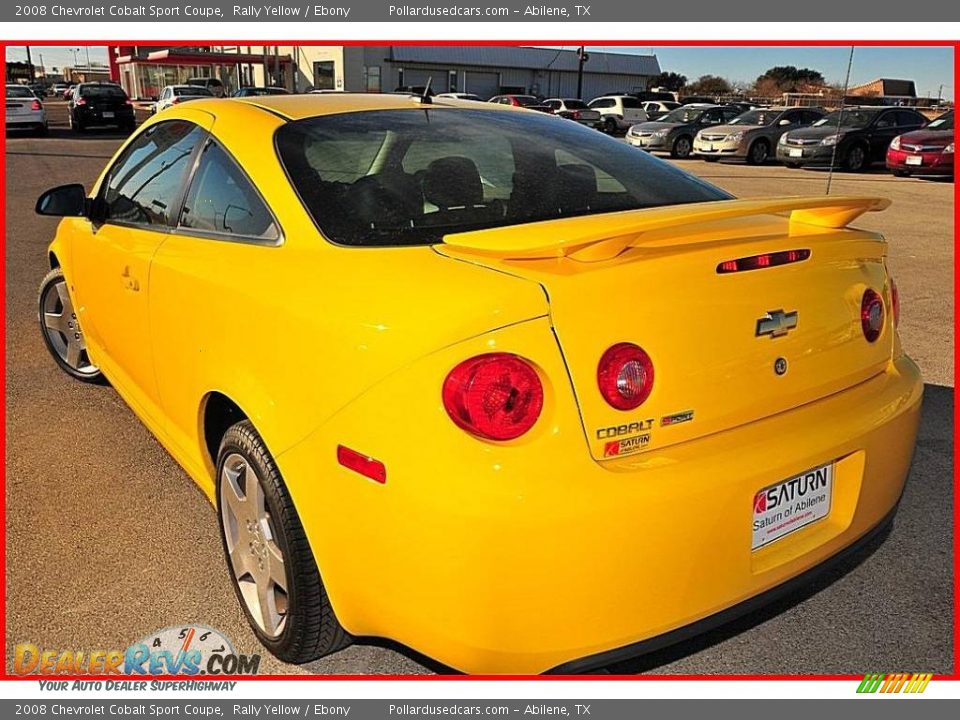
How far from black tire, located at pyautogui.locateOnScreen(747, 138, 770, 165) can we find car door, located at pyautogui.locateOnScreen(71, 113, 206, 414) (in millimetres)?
19598

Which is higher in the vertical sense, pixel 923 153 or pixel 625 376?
pixel 625 376

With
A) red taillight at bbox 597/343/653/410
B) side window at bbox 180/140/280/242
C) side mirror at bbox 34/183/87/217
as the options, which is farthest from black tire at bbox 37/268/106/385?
red taillight at bbox 597/343/653/410

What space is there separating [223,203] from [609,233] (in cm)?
144

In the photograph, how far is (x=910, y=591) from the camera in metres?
2.77

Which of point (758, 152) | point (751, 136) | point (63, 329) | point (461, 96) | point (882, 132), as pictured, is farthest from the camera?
point (461, 96)

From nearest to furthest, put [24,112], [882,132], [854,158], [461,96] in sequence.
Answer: [854,158], [882,132], [24,112], [461,96]

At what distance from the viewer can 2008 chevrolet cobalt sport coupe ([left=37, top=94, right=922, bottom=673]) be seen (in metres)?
1.81

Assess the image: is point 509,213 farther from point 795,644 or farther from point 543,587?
point 795,644

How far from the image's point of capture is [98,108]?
94.5 ft

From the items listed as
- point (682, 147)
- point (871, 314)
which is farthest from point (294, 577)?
point (682, 147)

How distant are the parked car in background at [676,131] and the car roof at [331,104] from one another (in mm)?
19957

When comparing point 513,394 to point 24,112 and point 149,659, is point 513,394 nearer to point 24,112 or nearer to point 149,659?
point 149,659

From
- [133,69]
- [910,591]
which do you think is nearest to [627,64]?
[133,69]

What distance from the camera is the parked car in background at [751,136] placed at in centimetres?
2064
